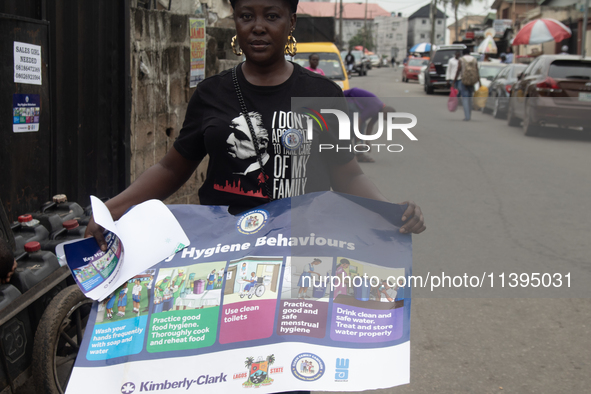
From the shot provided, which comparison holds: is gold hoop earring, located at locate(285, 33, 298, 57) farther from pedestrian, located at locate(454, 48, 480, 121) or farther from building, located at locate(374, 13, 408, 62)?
building, located at locate(374, 13, 408, 62)

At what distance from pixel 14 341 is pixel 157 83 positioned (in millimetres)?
3622

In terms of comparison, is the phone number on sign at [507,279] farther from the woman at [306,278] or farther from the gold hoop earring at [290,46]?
the woman at [306,278]

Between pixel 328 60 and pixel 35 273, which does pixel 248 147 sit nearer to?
pixel 35 273

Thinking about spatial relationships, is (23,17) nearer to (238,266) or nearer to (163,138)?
(163,138)

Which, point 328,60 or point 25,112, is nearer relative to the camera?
point 25,112

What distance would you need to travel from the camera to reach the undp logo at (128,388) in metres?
1.53

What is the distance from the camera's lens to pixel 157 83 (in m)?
5.70

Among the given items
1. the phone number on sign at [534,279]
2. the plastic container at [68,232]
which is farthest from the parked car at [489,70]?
the plastic container at [68,232]

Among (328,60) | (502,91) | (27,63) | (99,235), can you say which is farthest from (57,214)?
(502,91)

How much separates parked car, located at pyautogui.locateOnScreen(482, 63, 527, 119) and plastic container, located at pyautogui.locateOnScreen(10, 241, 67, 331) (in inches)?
600

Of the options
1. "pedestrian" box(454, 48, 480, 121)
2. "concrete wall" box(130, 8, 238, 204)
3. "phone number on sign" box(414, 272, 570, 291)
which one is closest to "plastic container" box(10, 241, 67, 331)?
"concrete wall" box(130, 8, 238, 204)

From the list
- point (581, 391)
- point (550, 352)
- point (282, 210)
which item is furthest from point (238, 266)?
point (550, 352)

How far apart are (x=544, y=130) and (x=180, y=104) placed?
32.8ft

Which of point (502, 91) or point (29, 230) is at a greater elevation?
point (502, 91)
